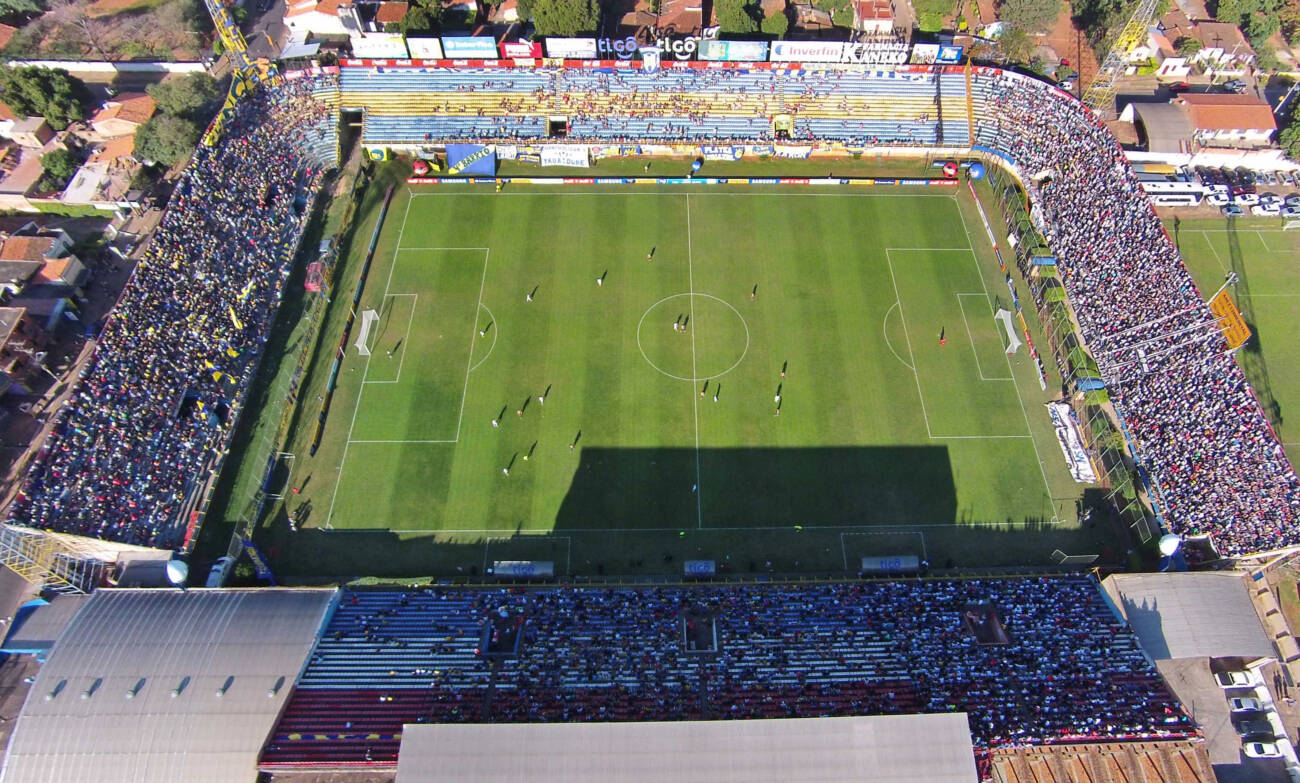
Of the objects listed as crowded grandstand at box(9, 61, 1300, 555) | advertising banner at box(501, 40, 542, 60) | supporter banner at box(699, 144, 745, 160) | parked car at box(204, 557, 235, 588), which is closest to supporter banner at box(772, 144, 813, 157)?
crowded grandstand at box(9, 61, 1300, 555)

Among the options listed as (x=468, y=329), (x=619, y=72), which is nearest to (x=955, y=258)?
(x=619, y=72)

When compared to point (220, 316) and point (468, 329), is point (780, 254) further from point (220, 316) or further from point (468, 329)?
point (220, 316)

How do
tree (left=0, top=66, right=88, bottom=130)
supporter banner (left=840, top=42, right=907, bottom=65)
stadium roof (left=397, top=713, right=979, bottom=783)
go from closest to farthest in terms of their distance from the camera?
stadium roof (left=397, top=713, right=979, bottom=783) → tree (left=0, top=66, right=88, bottom=130) → supporter banner (left=840, top=42, right=907, bottom=65)

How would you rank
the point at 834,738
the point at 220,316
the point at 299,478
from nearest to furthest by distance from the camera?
the point at 834,738 < the point at 299,478 < the point at 220,316

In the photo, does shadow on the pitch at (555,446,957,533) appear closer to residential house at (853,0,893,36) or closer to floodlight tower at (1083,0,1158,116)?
floodlight tower at (1083,0,1158,116)

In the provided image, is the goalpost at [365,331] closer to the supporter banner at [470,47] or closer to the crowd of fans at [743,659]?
the crowd of fans at [743,659]

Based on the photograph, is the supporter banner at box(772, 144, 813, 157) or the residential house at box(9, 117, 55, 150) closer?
the residential house at box(9, 117, 55, 150)

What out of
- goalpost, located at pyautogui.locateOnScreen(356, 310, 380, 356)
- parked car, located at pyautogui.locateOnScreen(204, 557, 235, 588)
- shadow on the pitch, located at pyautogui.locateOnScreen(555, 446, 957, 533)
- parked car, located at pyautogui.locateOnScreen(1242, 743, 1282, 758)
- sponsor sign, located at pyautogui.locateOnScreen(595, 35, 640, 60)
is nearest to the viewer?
parked car, located at pyautogui.locateOnScreen(1242, 743, 1282, 758)
